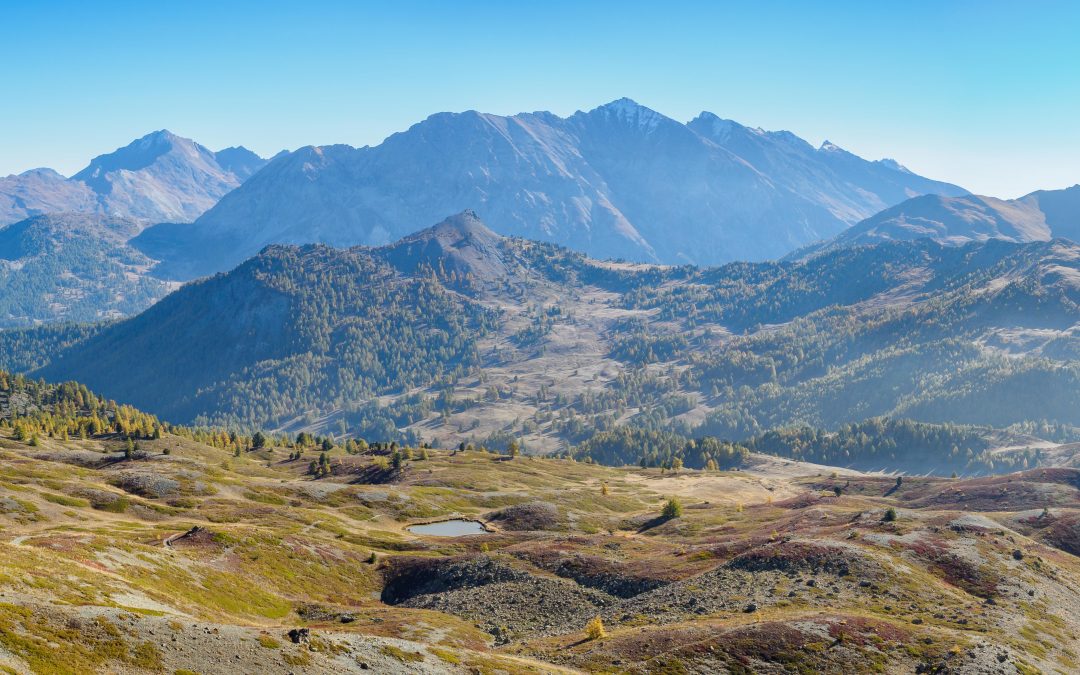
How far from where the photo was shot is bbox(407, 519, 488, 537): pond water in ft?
496

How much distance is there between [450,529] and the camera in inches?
6142

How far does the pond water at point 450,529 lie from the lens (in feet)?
496

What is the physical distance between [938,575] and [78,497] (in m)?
132

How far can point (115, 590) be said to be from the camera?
68.2m

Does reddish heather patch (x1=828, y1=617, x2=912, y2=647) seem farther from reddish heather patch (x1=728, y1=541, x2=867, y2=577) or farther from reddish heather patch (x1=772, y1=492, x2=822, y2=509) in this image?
reddish heather patch (x1=772, y1=492, x2=822, y2=509)

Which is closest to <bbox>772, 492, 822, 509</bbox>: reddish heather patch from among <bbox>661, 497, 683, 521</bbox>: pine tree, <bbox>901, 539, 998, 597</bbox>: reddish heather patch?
<bbox>661, 497, 683, 521</bbox>: pine tree

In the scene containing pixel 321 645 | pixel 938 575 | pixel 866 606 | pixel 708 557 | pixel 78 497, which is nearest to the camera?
pixel 321 645

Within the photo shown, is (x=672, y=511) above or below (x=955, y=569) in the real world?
below

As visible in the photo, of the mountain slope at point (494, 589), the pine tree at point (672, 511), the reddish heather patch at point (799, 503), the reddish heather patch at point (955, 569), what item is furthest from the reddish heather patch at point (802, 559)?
the reddish heather patch at point (799, 503)

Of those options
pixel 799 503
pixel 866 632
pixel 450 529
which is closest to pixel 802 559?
pixel 866 632

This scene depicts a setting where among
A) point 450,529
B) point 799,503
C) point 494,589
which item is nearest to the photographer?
point 494,589

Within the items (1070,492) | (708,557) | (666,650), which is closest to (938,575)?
(708,557)

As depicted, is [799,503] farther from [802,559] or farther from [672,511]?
[802,559]

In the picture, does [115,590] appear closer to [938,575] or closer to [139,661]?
[139,661]
